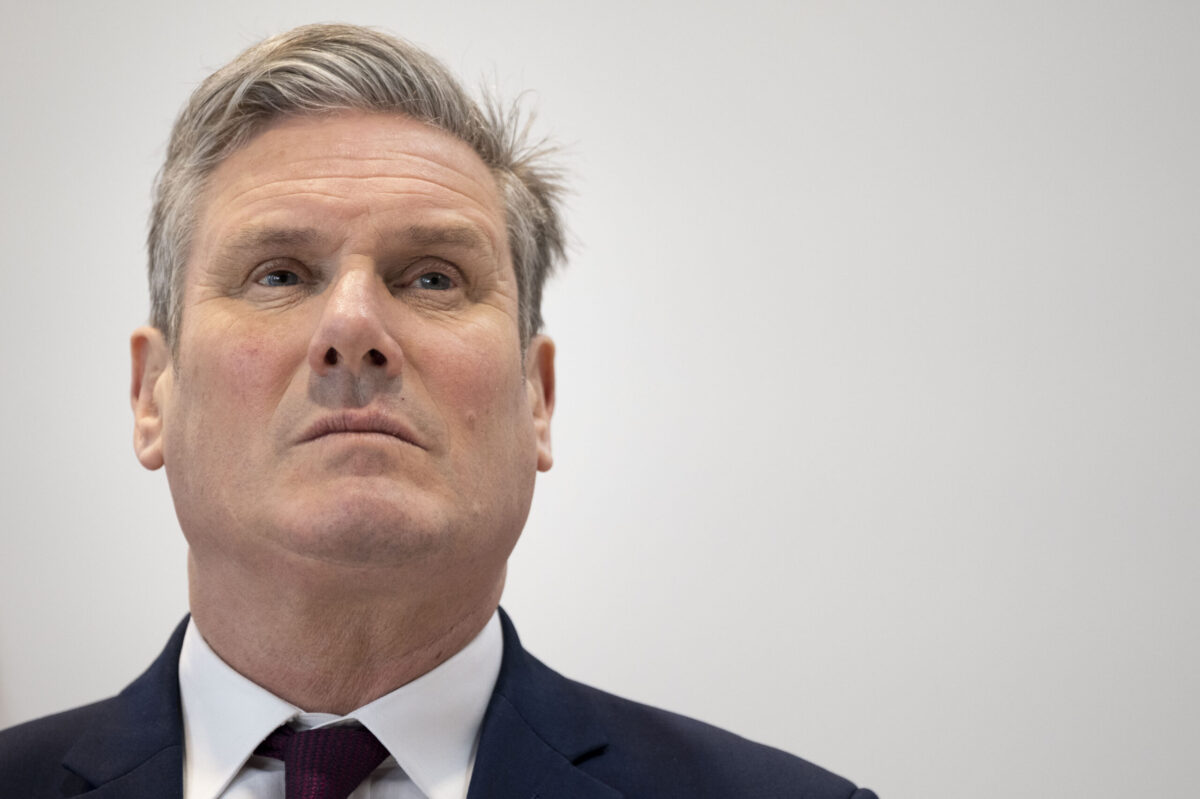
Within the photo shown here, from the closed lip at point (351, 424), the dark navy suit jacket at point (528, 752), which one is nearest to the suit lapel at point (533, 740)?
the dark navy suit jacket at point (528, 752)

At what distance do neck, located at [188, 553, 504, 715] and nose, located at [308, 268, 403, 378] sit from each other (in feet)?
0.78

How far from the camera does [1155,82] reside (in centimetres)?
217

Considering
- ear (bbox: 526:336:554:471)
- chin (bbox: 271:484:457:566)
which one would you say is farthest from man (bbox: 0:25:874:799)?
ear (bbox: 526:336:554:471)

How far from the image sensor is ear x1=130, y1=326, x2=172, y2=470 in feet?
5.23

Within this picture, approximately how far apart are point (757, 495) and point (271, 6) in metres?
1.28

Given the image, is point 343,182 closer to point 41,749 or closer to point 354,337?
point 354,337

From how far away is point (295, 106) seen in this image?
155cm

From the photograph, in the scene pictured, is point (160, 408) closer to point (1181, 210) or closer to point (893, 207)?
point (893, 207)

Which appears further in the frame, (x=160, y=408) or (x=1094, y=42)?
(x=1094, y=42)

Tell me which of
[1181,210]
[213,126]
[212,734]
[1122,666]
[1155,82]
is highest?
[1155,82]

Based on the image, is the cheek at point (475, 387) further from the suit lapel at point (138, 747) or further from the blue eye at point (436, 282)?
the suit lapel at point (138, 747)

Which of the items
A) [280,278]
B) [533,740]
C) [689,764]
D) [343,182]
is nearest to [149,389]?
[280,278]

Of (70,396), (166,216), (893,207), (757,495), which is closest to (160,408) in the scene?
(166,216)

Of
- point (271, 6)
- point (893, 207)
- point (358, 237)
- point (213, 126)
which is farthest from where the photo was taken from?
point (271, 6)
